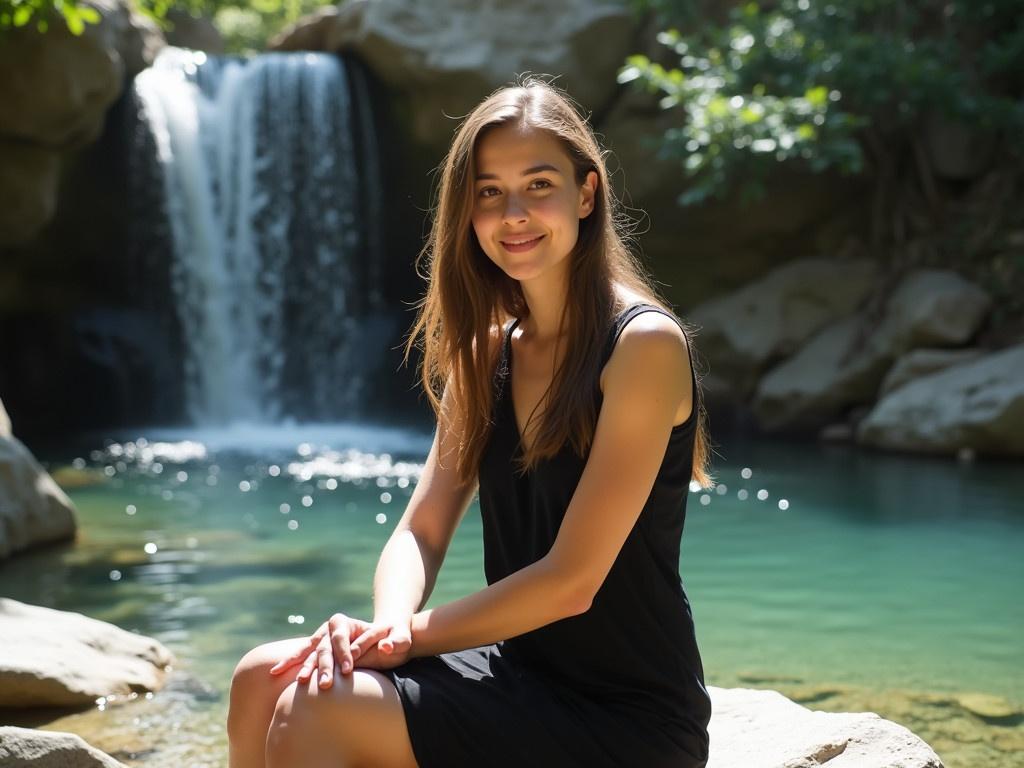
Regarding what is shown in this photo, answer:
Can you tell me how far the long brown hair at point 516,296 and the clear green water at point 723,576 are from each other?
1556 millimetres

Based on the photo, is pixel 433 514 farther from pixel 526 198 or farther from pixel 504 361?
pixel 526 198

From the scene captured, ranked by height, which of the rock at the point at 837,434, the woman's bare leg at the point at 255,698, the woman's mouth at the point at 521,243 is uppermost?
the woman's mouth at the point at 521,243

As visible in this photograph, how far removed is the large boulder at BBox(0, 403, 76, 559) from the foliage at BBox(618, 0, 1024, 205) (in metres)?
6.20

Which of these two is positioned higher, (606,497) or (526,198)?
(526,198)

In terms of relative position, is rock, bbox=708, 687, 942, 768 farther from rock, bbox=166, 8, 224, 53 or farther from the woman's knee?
rock, bbox=166, 8, 224, 53

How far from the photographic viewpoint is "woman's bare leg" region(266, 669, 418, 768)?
6.34 feet

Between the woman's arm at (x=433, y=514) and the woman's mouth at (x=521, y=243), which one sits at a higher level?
the woman's mouth at (x=521, y=243)

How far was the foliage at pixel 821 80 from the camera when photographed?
411 inches

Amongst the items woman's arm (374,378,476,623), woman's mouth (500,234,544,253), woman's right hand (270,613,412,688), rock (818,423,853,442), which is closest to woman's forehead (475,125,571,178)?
woman's mouth (500,234,544,253)

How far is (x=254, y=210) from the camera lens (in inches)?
539

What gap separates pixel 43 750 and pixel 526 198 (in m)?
1.40

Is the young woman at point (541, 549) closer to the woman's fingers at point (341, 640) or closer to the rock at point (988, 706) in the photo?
the woman's fingers at point (341, 640)

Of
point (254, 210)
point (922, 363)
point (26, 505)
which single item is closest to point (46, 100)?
point (254, 210)

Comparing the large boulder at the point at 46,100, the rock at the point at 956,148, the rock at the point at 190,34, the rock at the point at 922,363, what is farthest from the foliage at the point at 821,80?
the rock at the point at 190,34
